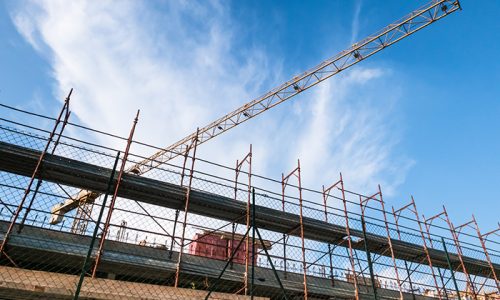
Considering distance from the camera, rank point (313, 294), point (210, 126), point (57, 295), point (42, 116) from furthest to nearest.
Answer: point (210, 126), point (313, 294), point (42, 116), point (57, 295)

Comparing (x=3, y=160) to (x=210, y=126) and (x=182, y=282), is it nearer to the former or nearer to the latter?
(x=182, y=282)

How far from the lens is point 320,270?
603 inches

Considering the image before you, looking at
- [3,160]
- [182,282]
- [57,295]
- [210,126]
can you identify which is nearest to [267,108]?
[210,126]

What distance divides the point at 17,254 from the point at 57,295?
5.72m

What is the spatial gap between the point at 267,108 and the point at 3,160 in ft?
71.3

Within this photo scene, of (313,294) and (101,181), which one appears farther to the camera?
(313,294)

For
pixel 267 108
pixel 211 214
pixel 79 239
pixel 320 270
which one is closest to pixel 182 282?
pixel 211 214

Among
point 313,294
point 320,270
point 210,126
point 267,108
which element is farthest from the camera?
point 210,126

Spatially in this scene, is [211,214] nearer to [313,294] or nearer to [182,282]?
[182,282]

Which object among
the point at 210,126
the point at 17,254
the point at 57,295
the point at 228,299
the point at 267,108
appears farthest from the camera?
the point at 210,126

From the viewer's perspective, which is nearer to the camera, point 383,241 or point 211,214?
point 211,214

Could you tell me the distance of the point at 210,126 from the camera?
32.2m

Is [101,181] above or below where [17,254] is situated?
above

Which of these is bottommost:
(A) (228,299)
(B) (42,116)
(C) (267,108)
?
(A) (228,299)
